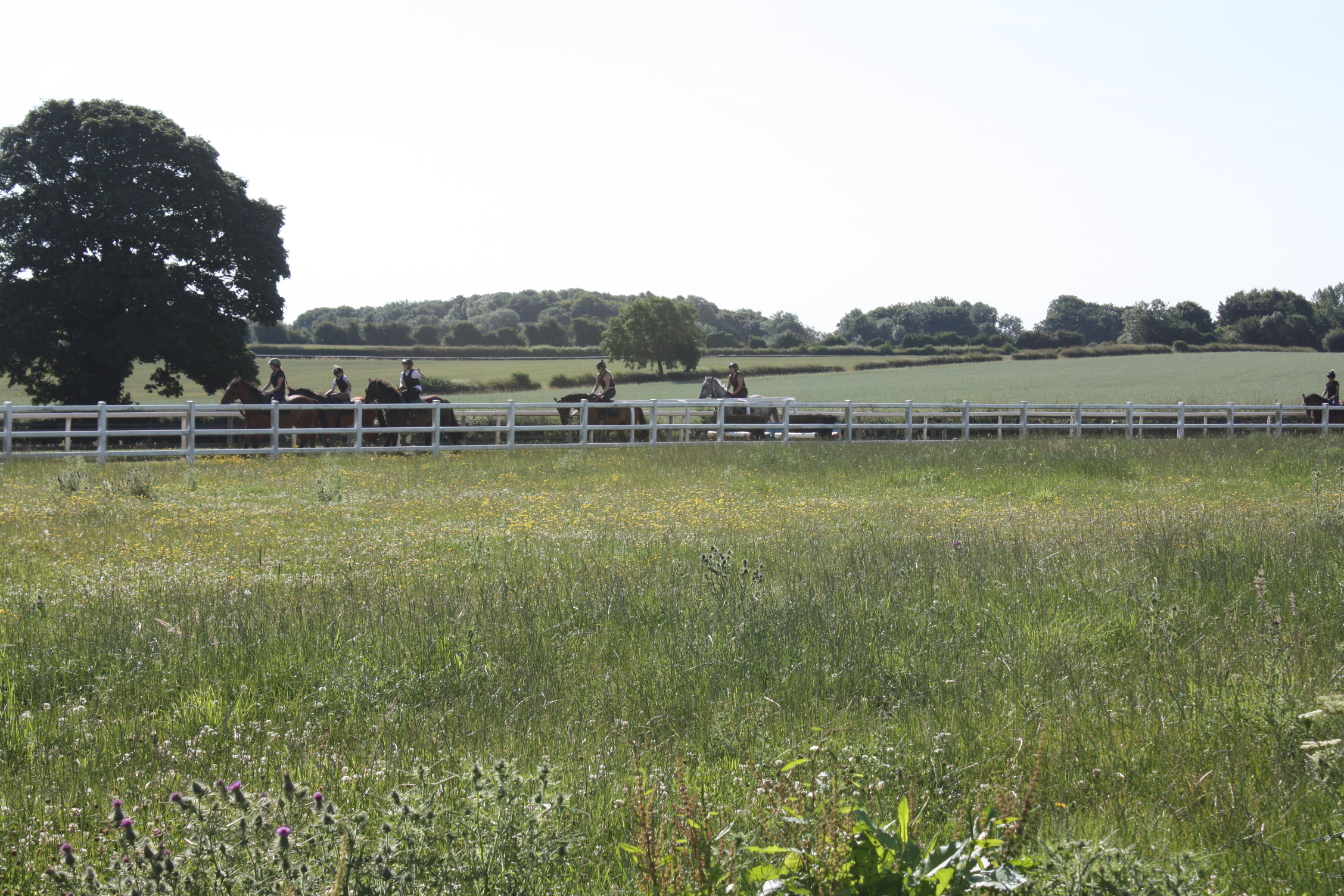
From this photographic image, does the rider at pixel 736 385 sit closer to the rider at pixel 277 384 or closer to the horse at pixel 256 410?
the horse at pixel 256 410

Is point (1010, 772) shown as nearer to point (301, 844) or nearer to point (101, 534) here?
point (301, 844)

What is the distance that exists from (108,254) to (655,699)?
99.9 feet

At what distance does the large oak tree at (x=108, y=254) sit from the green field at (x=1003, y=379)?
2006cm

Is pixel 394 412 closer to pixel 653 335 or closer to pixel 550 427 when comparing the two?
pixel 550 427

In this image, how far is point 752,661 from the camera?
18.6 feet

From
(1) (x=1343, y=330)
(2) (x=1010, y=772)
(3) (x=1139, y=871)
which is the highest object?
(1) (x=1343, y=330)

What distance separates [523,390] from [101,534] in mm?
50398

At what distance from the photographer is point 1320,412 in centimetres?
3341

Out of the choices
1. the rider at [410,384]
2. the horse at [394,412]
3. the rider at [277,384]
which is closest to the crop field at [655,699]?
the rider at [277,384]

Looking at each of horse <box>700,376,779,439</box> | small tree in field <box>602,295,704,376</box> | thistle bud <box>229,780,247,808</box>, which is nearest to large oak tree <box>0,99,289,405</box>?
horse <box>700,376,779,439</box>

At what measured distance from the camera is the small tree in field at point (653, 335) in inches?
2992

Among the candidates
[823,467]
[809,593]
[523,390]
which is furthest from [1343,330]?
[809,593]

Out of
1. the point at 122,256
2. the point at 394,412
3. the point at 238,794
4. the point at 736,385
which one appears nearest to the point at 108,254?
the point at 122,256

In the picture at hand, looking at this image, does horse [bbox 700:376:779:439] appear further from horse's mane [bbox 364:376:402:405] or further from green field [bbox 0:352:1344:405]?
green field [bbox 0:352:1344:405]
